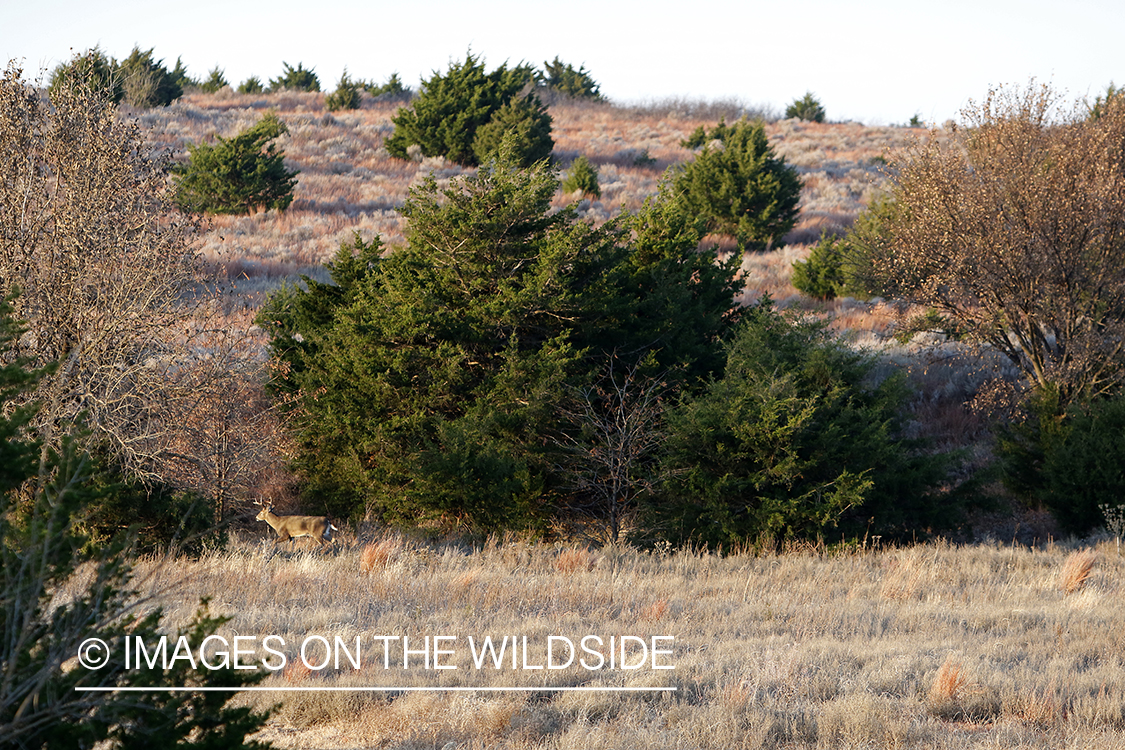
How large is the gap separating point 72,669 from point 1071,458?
12.4 metres

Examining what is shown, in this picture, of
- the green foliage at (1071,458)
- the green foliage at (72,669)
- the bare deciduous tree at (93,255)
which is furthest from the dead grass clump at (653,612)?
the green foliage at (1071,458)

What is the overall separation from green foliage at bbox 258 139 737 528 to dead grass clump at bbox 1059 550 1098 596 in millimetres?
5207

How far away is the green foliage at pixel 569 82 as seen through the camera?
5440 centimetres

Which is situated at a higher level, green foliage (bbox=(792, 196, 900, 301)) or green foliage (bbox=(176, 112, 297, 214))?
green foliage (bbox=(176, 112, 297, 214))

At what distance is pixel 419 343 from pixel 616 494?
3243mm

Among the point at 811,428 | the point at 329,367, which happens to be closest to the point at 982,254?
the point at 811,428

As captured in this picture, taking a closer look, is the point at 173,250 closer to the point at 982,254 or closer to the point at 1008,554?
the point at 1008,554

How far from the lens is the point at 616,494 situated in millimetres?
10844

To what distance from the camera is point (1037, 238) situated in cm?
1384

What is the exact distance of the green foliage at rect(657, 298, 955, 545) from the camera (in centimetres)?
1013

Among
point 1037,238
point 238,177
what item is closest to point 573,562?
point 1037,238

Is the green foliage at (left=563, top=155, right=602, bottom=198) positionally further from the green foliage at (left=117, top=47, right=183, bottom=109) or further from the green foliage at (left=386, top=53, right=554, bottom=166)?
the green foliage at (left=117, top=47, right=183, bottom=109)

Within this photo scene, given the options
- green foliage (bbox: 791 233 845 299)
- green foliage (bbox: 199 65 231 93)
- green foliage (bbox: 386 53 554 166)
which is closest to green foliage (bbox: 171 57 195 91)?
green foliage (bbox: 199 65 231 93)

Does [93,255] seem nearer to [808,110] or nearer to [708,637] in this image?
[708,637]
